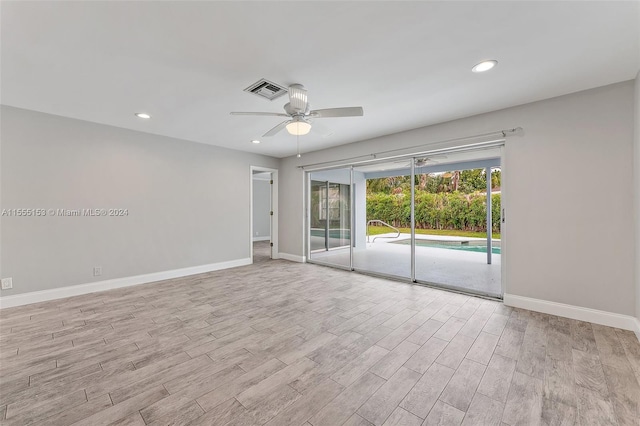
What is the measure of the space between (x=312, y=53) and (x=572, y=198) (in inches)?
130

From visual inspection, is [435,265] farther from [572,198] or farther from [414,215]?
[572,198]

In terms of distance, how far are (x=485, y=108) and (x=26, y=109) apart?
6059 mm

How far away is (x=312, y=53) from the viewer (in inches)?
84.7

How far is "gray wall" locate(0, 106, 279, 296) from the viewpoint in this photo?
334cm

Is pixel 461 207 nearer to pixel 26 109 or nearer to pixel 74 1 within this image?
pixel 74 1

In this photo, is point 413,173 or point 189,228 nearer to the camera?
point 413,173

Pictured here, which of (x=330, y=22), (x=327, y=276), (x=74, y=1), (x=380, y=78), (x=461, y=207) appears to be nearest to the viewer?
(x=74, y=1)

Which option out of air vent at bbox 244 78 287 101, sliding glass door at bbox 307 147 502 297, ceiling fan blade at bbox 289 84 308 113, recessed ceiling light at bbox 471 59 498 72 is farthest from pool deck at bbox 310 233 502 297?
air vent at bbox 244 78 287 101

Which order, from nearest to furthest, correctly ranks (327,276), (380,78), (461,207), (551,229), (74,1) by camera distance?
(74,1) < (380,78) < (551,229) < (327,276) < (461,207)

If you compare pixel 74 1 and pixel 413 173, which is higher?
pixel 74 1

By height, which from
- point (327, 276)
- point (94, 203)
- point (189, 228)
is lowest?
point (327, 276)

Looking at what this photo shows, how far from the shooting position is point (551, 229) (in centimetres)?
304

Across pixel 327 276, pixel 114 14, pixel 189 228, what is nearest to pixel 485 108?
pixel 327 276

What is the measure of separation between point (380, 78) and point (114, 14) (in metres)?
2.19
